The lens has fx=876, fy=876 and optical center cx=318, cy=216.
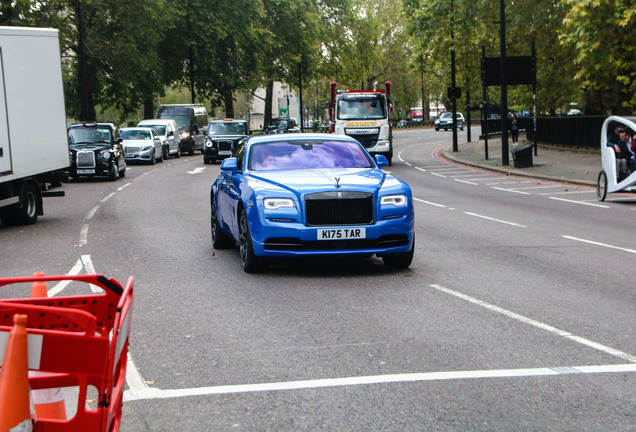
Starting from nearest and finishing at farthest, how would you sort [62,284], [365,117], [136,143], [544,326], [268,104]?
[544,326]
[62,284]
[365,117]
[136,143]
[268,104]

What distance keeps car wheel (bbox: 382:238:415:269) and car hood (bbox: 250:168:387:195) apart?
836mm

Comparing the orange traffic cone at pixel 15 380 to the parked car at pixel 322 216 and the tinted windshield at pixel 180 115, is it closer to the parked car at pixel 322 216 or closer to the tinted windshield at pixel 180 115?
the parked car at pixel 322 216

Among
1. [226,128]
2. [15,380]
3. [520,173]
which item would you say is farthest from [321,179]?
[226,128]

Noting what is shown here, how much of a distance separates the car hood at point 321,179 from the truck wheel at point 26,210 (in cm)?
725

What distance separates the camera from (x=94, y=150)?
29.1 meters

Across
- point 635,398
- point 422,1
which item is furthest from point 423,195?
point 422,1

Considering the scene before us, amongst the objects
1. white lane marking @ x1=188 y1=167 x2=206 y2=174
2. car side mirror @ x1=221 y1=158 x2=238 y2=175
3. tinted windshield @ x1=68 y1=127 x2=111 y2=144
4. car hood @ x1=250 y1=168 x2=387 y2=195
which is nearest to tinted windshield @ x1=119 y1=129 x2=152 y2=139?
white lane marking @ x1=188 y1=167 x2=206 y2=174

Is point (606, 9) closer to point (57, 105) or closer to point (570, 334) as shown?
point (57, 105)

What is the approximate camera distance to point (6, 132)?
50.0ft

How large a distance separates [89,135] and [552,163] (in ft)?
55.5

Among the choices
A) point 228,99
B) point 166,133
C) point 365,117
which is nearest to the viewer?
point 365,117

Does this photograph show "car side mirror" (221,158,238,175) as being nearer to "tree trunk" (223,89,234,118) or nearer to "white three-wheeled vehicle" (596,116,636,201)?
"white three-wheeled vehicle" (596,116,636,201)

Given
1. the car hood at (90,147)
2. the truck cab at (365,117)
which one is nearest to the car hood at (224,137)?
the truck cab at (365,117)

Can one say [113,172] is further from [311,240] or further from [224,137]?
[311,240]
